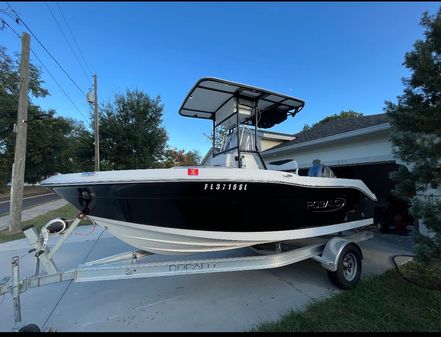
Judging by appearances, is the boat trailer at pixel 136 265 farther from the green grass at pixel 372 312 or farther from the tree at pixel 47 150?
the tree at pixel 47 150

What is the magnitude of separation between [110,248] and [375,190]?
9.21 metres

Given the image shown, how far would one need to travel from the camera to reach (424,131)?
142 inches

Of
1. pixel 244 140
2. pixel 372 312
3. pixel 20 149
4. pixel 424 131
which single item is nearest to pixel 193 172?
pixel 244 140

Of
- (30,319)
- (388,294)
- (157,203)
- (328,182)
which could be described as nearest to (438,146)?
(328,182)

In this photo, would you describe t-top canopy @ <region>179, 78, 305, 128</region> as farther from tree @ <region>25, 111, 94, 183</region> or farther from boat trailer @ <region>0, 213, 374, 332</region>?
tree @ <region>25, 111, 94, 183</region>

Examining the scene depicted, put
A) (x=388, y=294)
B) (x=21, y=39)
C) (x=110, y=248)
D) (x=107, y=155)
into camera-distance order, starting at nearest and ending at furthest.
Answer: (x=388, y=294) → (x=110, y=248) → (x=21, y=39) → (x=107, y=155)

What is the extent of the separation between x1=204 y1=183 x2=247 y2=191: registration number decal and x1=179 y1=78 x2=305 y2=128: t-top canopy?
4.99ft

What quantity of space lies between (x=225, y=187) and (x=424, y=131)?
118 inches

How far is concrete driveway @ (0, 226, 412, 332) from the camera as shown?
2.81 metres

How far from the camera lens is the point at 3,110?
25812 mm

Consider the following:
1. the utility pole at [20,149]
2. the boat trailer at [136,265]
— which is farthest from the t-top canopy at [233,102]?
the utility pole at [20,149]

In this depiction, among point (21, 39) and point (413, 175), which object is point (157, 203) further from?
point (21, 39)

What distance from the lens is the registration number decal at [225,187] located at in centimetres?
281

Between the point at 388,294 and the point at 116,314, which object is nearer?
the point at 116,314
